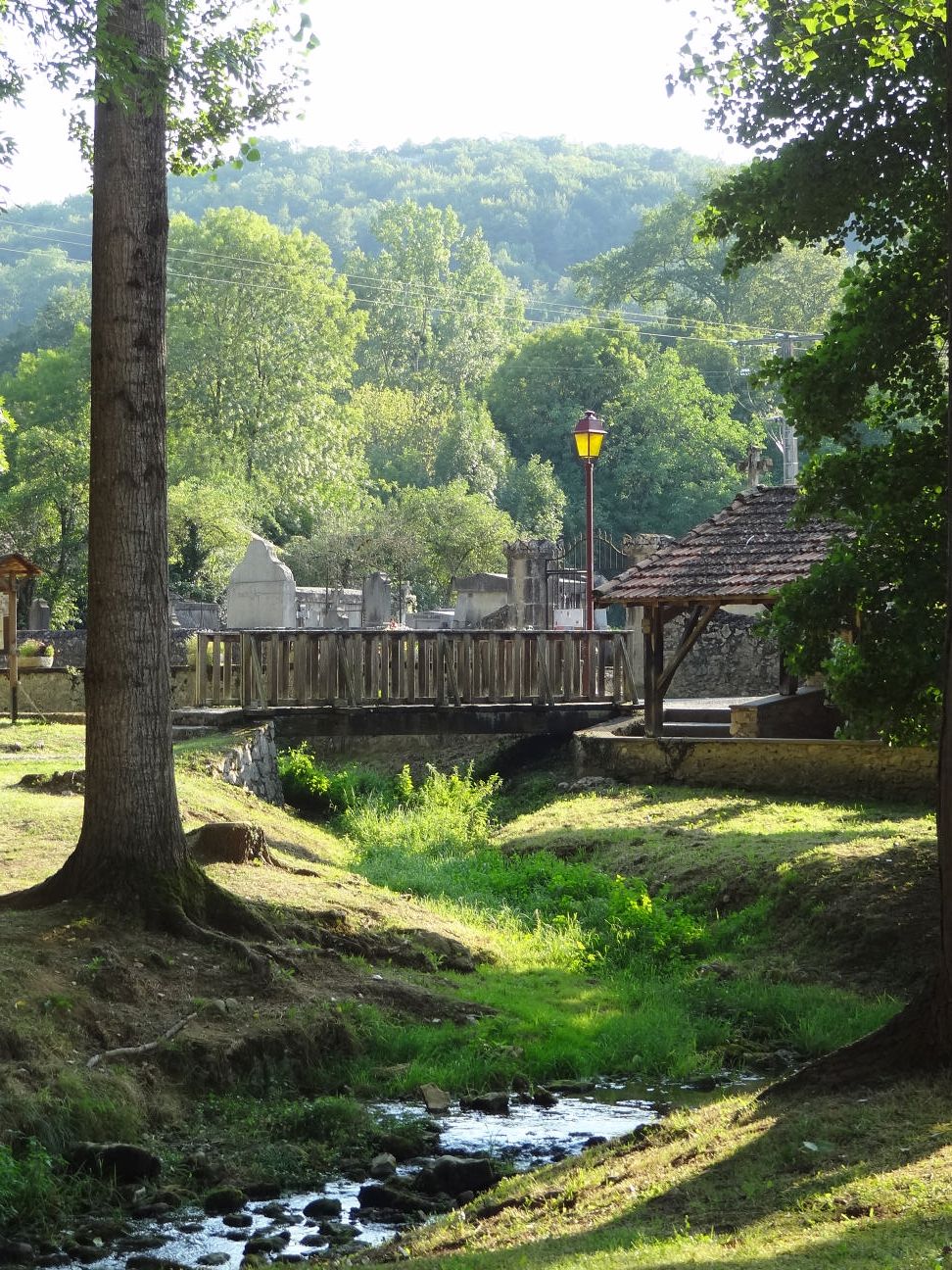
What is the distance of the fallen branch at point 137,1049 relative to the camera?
25.8 feet

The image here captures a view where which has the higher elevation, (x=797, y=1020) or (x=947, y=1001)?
(x=947, y=1001)

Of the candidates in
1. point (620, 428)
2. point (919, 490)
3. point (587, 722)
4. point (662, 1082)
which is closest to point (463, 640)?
point (587, 722)

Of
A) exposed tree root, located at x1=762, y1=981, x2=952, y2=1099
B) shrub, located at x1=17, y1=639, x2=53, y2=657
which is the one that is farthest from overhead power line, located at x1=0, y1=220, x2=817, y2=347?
exposed tree root, located at x1=762, y1=981, x2=952, y2=1099

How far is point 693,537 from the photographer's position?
20.9 meters

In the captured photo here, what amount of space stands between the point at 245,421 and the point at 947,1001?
50.5 meters

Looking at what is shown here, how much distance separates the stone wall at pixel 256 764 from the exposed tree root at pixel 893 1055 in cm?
1085

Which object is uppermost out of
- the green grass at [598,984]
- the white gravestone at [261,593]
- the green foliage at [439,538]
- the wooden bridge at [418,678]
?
the green foliage at [439,538]

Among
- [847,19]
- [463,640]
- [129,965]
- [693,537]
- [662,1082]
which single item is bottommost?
[662,1082]

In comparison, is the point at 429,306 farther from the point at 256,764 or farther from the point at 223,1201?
the point at 223,1201

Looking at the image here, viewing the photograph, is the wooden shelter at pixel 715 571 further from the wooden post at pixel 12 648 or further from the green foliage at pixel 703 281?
the green foliage at pixel 703 281

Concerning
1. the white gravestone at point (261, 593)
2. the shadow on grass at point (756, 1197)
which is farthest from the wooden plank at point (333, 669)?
the shadow on grass at point (756, 1197)

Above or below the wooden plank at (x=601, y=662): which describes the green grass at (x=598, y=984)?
below

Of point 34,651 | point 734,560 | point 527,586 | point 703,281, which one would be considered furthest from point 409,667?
point 703,281

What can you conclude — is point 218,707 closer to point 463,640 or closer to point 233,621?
point 463,640
